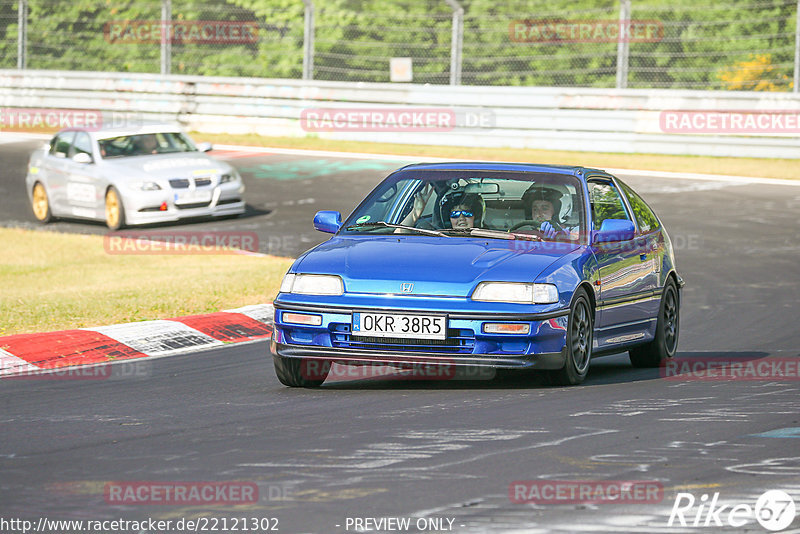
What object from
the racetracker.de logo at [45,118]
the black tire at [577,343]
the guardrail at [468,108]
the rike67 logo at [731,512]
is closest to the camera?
the rike67 logo at [731,512]

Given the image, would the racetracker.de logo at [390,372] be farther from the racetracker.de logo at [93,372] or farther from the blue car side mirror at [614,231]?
the racetracker.de logo at [93,372]

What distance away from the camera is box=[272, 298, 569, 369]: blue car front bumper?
25.5 ft

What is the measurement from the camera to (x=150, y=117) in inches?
1150

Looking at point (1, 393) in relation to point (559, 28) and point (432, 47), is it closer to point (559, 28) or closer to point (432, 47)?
point (432, 47)

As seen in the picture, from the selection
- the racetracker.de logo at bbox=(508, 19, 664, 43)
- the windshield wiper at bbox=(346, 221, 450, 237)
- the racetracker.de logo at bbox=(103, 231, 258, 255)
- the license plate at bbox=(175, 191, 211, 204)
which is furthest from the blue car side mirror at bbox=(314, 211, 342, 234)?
the racetracker.de logo at bbox=(508, 19, 664, 43)

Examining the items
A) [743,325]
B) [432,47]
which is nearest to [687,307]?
[743,325]

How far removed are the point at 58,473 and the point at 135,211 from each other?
44.6 feet

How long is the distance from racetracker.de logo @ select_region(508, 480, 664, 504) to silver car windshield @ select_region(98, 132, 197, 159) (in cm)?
1521

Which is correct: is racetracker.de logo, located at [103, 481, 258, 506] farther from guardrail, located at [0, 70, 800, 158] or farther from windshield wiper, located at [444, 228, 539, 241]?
guardrail, located at [0, 70, 800, 158]

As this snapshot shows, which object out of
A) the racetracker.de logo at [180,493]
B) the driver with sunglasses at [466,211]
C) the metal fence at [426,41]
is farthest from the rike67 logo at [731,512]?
the metal fence at [426,41]

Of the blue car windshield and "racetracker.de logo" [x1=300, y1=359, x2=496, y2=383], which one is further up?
the blue car windshield

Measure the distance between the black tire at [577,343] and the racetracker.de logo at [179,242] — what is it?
9015mm

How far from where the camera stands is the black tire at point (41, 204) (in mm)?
20766

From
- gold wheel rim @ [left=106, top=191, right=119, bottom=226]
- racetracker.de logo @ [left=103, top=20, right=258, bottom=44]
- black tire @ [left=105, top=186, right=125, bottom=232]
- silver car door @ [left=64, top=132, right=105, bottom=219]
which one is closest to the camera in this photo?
black tire @ [left=105, top=186, right=125, bottom=232]
